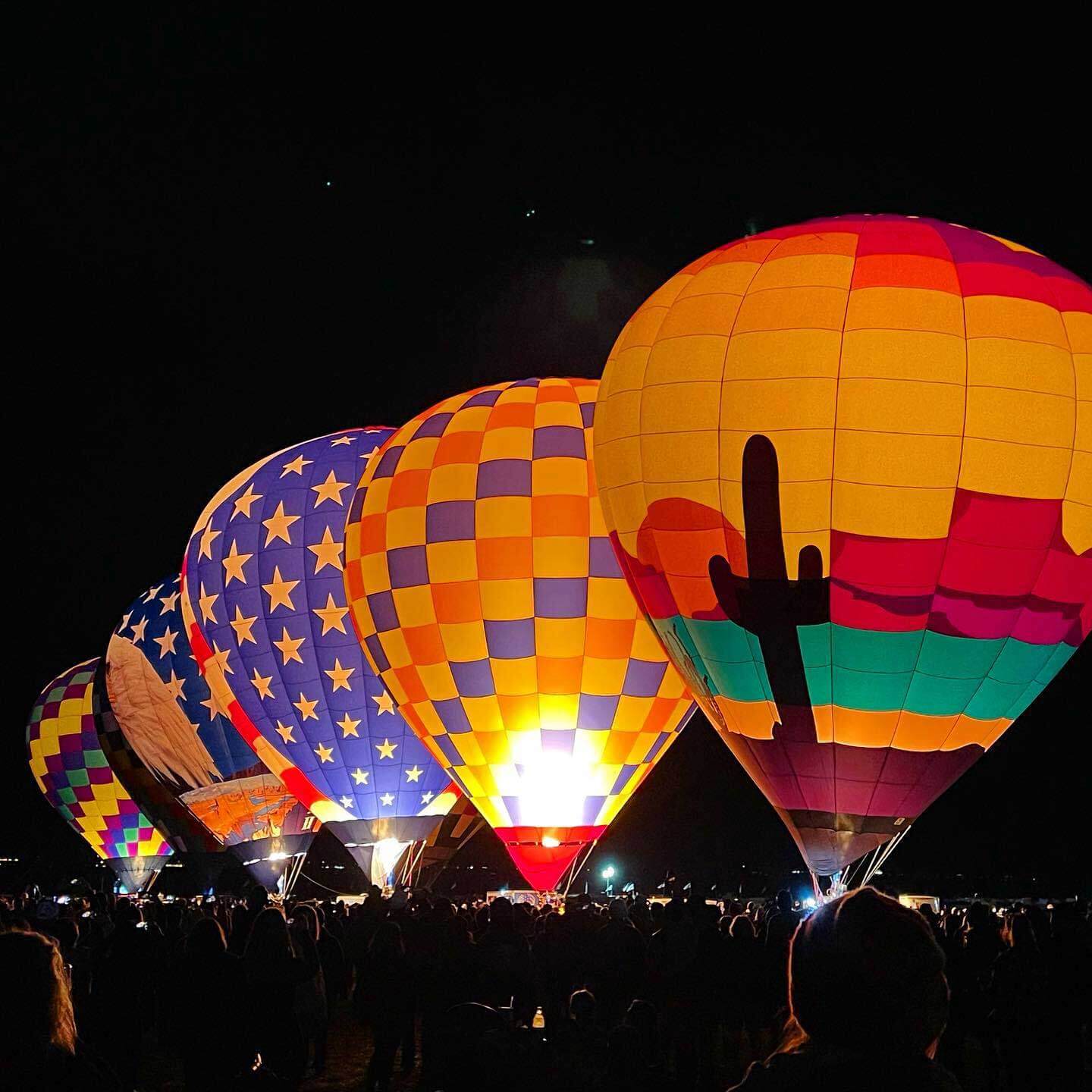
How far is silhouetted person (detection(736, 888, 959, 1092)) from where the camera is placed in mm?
1551

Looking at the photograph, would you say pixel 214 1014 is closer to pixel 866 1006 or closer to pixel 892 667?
pixel 866 1006

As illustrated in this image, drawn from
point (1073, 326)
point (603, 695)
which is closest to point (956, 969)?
point (1073, 326)

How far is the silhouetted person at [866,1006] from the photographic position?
155cm

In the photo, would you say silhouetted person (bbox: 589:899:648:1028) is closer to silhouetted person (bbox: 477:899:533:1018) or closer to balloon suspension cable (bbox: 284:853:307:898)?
silhouetted person (bbox: 477:899:533:1018)

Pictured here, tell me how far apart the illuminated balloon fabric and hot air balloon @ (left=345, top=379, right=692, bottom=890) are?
108 inches

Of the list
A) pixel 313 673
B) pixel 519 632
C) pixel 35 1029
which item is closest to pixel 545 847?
pixel 519 632

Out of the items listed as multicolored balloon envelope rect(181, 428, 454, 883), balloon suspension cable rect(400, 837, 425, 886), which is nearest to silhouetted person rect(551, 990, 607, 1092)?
multicolored balloon envelope rect(181, 428, 454, 883)

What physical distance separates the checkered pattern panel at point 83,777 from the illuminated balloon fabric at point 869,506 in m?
18.0

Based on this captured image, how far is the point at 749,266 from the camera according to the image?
1019 centimetres

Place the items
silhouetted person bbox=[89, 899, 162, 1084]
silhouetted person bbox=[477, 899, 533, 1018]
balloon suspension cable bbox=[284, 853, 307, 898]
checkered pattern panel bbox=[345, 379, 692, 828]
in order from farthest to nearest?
balloon suspension cable bbox=[284, 853, 307, 898]
checkered pattern panel bbox=[345, 379, 692, 828]
silhouetted person bbox=[477, 899, 533, 1018]
silhouetted person bbox=[89, 899, 162, 1084]

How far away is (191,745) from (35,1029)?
1774 centimetres

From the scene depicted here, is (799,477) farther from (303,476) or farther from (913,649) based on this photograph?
(303,476)

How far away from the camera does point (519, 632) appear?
12734 millimetres

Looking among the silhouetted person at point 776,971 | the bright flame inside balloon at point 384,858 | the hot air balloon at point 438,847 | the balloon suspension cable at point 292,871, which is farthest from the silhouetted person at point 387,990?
the balloon suspension cable at point 292,871
